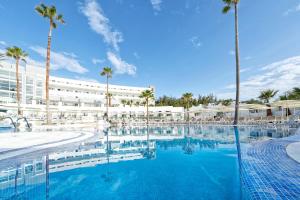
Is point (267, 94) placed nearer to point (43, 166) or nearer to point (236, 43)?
point (236, 43)

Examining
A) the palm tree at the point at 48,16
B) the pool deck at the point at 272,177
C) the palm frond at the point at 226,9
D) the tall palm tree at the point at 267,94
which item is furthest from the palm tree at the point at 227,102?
the pool deck at the point at 272,177

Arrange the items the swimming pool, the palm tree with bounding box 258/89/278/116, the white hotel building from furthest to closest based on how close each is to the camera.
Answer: the white hotel building, the palm tree with bounding box 258/89/278/116, the swimming pool

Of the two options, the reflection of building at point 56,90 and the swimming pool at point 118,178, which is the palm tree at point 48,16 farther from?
the reflection of building at point 56,90

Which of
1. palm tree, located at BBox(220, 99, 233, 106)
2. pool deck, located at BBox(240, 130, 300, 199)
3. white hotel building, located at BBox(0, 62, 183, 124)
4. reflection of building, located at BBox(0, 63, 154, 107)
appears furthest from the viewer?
palm tree, located at BBox(220, 99, 233, 106)

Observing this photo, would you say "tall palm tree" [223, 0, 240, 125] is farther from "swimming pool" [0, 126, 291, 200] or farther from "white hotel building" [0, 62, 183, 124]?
"swimming pool" [0, 126, 291, 200]

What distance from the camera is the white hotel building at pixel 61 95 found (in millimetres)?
29844

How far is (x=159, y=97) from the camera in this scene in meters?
60.1

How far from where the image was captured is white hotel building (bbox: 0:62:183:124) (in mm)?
29844

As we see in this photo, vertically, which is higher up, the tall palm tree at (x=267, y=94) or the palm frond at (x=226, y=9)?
the palm frond at (x=226, y=9)

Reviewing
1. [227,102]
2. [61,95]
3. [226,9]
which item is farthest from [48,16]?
[227,102]

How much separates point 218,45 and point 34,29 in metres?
24.5

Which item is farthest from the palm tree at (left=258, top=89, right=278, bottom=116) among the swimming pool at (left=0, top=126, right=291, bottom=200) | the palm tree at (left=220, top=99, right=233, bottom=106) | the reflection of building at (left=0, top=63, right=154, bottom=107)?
the reflection of building at (left=0, top=63, right=154, bottom=107)

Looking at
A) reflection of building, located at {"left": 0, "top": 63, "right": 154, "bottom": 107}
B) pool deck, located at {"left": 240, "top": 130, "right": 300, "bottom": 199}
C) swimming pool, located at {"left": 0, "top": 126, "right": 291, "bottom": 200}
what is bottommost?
swimming pool, located at {"left": 0, "top": 126, "right": 291, "bottom": 200}

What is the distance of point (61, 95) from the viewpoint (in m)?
41.2
